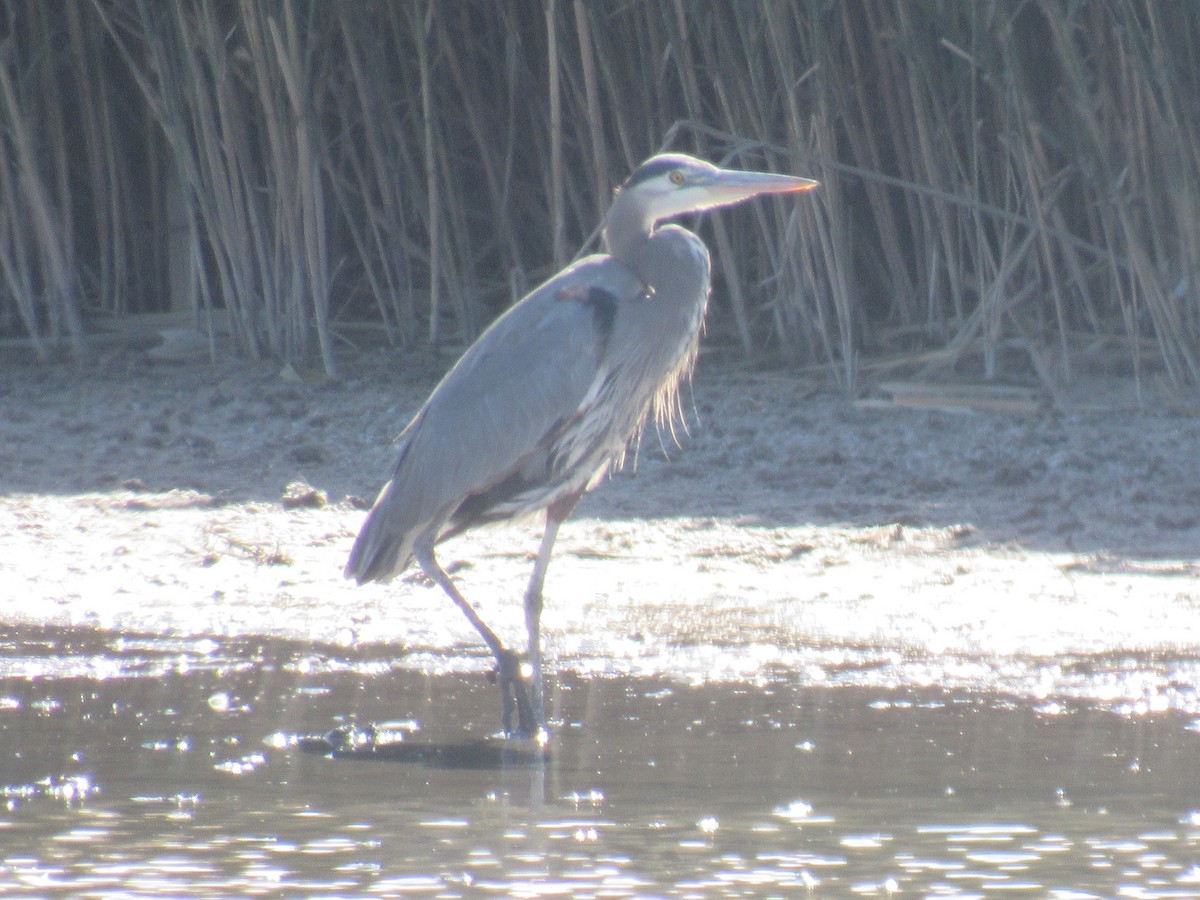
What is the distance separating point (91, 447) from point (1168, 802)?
Answer: 5.41 metres

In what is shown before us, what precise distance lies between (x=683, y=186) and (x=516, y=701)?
1.63m

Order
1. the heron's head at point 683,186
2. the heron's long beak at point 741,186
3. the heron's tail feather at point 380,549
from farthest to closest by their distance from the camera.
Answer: the heron's long beak at point 741,186 → the heron's head at point 683,186 → the heron's tail feather at point 380,549

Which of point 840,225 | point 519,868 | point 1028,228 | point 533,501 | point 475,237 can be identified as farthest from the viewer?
point 475,237

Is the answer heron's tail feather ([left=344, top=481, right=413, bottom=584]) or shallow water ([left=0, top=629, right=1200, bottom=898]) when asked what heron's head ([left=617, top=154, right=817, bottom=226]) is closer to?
heron's tail feather ([left=344, top=481, right=413, bottom=584])

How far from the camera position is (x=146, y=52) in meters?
9.91

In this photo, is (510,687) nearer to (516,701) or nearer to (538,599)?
(516,701)

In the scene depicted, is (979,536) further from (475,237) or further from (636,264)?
(475,237)

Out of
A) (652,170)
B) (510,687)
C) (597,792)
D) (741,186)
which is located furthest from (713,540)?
(597,792)

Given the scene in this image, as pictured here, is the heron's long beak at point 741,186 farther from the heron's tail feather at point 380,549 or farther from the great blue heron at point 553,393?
the heron's tail feather at point 380,549

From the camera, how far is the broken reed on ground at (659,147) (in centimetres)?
850

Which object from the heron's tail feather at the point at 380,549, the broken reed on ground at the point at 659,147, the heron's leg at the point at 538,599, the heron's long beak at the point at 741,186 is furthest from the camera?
the broken reed on ground at the point at 659,147

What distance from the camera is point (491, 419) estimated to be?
5.18 meters

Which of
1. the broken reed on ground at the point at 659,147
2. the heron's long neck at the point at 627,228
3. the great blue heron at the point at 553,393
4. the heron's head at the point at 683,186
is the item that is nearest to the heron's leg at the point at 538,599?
the great blue heron at the point at 553,393

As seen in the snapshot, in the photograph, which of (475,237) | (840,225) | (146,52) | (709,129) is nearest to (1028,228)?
(840,225)
